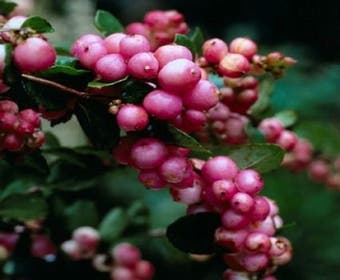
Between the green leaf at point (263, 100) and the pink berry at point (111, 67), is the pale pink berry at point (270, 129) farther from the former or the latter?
the pink berry at point (111, 67)

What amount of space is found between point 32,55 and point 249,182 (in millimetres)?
215

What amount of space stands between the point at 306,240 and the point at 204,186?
873mm

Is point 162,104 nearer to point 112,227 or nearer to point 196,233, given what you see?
point 196,233

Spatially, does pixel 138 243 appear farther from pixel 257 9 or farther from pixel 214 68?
pixel 257 9

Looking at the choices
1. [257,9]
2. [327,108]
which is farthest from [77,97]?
[257,9]

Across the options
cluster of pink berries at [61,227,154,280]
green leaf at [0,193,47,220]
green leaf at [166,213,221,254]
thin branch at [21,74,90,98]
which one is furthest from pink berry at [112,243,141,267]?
thin branch at [21,74,90,98]

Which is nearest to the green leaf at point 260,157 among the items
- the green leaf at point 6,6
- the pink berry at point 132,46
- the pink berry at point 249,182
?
the pink berry at point 249,182

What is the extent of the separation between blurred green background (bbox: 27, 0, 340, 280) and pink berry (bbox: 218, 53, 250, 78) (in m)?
0.15

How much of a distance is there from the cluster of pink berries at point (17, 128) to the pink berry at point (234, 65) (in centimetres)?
19

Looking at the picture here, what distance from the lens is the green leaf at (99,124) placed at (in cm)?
61

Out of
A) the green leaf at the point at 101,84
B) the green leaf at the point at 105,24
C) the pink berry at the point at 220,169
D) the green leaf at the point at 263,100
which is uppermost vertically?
the green leaf at the point at 101,84

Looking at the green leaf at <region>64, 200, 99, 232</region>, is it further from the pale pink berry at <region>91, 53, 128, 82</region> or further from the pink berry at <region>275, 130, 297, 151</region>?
the pale pink berry at <region>91, 53, 128, 82</region>

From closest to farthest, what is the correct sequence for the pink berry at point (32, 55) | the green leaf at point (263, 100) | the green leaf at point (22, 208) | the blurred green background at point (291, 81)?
the pink berry at point (32, 55) → the green leaf at point (22, 208) → the green leaf at point (263, 100) → the blurred green background at point (291, 81)

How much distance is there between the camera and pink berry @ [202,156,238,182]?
0.63 m
